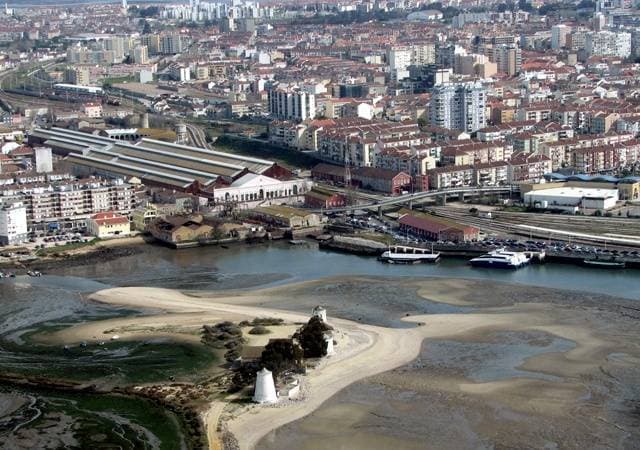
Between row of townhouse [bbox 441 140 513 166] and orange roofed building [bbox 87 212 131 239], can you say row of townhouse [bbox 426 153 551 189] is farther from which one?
orange roofed building [bbox 87 212 131 239]

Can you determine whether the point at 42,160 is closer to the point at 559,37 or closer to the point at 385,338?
the point at 385,338

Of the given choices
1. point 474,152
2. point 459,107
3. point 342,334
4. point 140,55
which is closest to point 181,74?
point 140,55

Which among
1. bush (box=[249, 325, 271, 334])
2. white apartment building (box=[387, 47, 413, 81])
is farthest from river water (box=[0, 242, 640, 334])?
white apartment building (box=[387, 47, 413, 81])

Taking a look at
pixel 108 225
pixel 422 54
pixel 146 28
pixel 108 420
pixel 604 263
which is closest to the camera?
pixel 108 420

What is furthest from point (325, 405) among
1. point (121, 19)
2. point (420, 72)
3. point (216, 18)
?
point (121, 19)

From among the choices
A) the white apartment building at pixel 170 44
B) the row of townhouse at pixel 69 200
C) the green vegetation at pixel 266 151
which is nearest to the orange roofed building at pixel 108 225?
the row of townhouse at pixel 69 200

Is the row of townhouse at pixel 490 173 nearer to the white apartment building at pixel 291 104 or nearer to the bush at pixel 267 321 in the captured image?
the white apartment building at pixel 291 104

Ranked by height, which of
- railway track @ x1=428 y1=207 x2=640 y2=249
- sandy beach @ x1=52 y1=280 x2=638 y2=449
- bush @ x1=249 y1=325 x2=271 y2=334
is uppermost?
bush @ x1=249 y1=325 x2=271 y2=334
